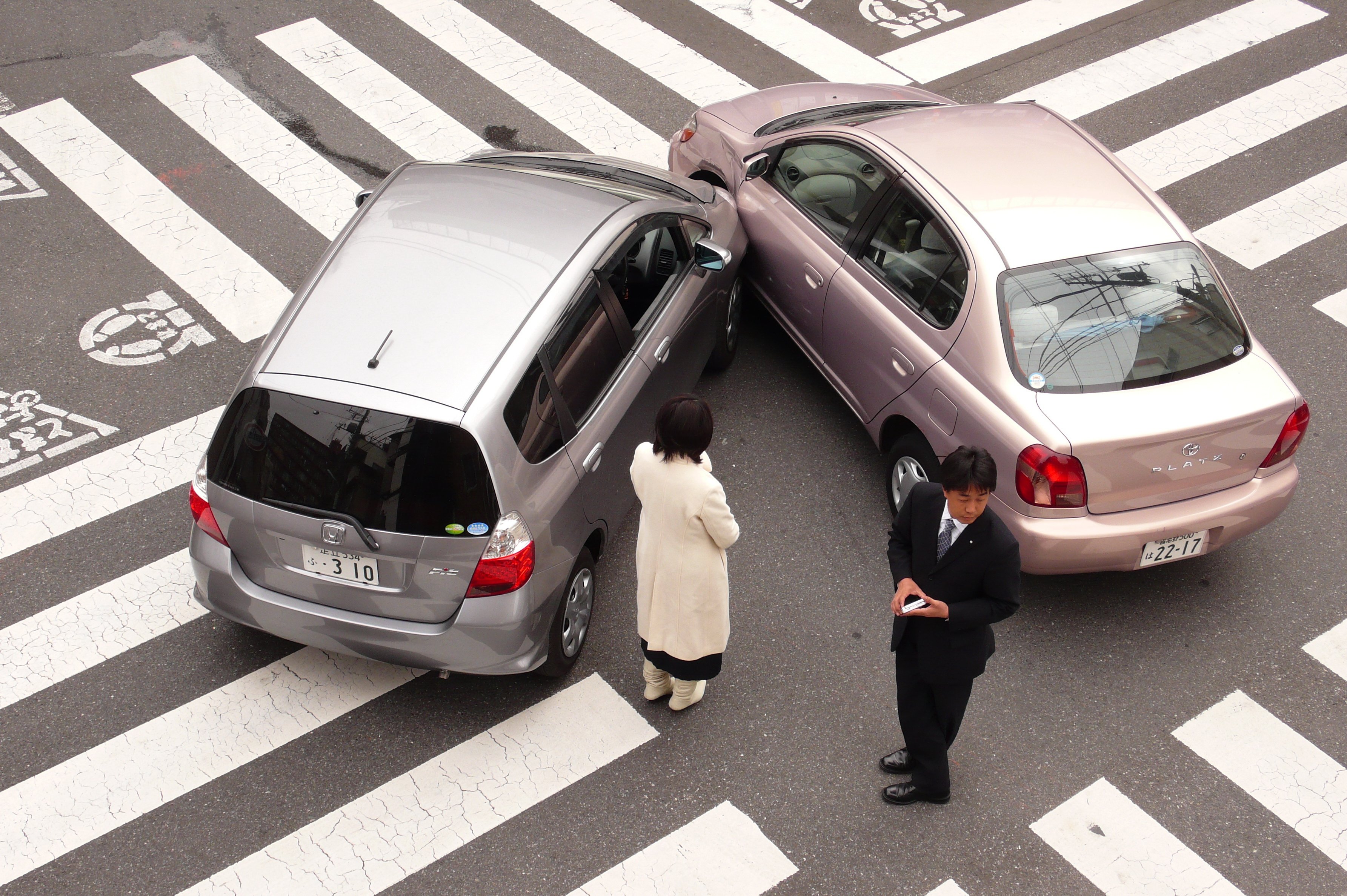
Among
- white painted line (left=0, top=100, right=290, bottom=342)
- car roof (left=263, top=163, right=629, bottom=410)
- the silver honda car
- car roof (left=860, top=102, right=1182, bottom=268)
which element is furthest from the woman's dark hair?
white painted line (left=0, top=100, right=290, bottom=342)

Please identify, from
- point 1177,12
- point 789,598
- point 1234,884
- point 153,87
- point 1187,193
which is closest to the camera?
point 1234,884

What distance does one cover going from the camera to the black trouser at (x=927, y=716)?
14.2ft

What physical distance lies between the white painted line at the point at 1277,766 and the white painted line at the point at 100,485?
5.14 metres

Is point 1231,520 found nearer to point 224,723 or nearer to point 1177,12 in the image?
point 224,723

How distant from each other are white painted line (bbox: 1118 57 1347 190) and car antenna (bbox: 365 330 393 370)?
250 inches

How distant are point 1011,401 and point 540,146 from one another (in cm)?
488

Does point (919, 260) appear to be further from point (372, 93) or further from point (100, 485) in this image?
point (372, 93)

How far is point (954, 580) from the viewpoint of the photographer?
398 centimetres

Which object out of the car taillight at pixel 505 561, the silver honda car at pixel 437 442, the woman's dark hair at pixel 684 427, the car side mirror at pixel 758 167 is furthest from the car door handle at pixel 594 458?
the car side mirror at pixel 758 167

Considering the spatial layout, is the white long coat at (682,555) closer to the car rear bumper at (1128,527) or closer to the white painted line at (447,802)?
the white painted line at (447,802)

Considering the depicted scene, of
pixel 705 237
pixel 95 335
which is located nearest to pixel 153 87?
pixel 95 335

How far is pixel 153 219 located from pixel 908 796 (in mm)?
6349

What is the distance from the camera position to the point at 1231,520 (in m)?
5.34

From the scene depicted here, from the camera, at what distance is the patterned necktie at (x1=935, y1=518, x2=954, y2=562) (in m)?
3.99
